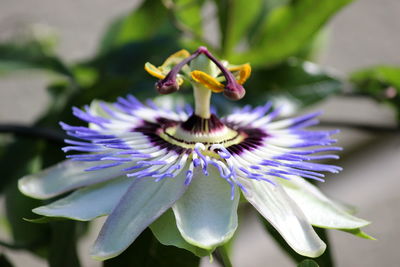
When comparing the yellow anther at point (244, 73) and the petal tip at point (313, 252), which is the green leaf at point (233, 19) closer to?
the yellow anther at point (244, 73)

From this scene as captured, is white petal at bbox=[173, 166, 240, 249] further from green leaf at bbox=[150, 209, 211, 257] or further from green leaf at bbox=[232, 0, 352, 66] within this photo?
green leaf at bbox=[232, 0, 352, 66]

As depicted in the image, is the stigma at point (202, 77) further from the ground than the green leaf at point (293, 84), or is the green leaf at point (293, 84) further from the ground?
the green leaf at point (293, 84)

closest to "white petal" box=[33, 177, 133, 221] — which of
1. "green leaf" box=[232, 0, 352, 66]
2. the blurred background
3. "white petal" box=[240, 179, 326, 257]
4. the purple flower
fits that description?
the purple flower

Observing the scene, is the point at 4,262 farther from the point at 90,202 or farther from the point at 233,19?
the point at 233,19

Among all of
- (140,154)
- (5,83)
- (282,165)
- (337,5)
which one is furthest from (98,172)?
(5,83)

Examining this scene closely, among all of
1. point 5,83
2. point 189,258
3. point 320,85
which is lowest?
point 189,258

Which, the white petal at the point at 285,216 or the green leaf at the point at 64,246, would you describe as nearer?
the white petal at the point at 285,216

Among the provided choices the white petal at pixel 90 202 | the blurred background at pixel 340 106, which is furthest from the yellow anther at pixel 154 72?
the blurred background at pixel 340 106

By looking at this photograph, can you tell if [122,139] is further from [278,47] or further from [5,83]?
[5,83]
